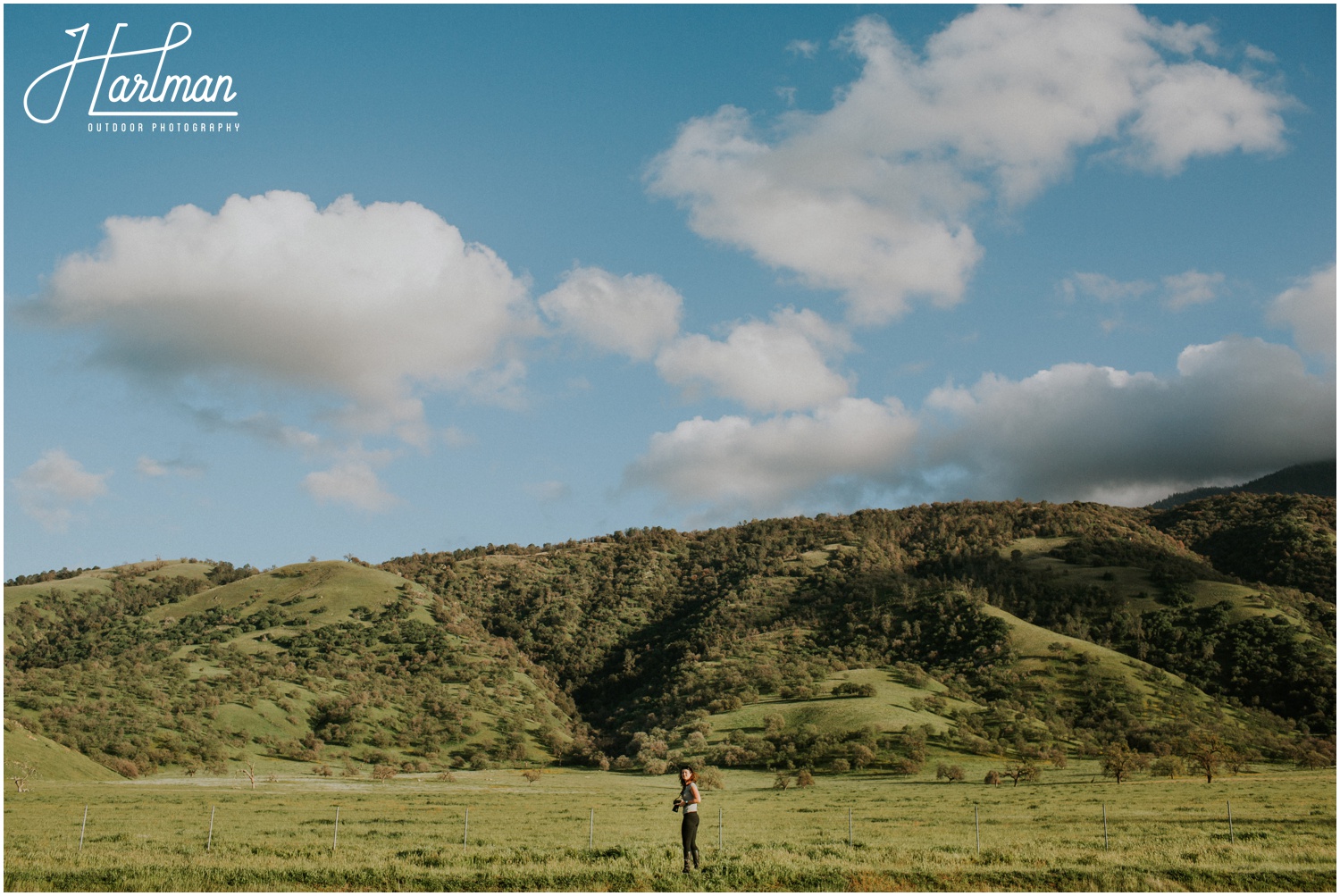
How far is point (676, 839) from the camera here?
33688 millimetres

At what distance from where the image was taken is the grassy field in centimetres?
2006

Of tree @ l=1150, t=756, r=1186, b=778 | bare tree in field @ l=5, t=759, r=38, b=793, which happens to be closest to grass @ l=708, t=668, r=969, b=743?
tree @ l=1150, t=756, r=1186, b=778

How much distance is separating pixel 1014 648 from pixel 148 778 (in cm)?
12159

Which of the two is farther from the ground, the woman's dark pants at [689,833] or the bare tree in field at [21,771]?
the woman's dark pants at [689,833]

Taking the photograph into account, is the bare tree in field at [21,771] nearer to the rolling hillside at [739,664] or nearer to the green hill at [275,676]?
the green hill at [275,676]

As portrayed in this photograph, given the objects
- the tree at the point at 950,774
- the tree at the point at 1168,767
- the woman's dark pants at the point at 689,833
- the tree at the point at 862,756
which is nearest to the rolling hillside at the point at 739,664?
the tree at the point at 862,756

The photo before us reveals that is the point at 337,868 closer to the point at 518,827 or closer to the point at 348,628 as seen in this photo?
the point at 518,827

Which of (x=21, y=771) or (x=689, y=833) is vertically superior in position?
(x=689, y=833)

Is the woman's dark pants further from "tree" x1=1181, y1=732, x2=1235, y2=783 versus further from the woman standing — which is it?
"tree" x1=1181, y1=732, x2=1235, y2=783

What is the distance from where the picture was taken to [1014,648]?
13412 cm

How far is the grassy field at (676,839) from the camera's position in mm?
20062

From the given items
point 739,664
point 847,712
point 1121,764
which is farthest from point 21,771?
point 739,664

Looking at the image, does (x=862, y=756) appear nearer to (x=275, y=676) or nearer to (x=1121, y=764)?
(x=1121, y=764)

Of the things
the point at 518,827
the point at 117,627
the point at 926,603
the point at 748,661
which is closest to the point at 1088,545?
the point at 926,603
